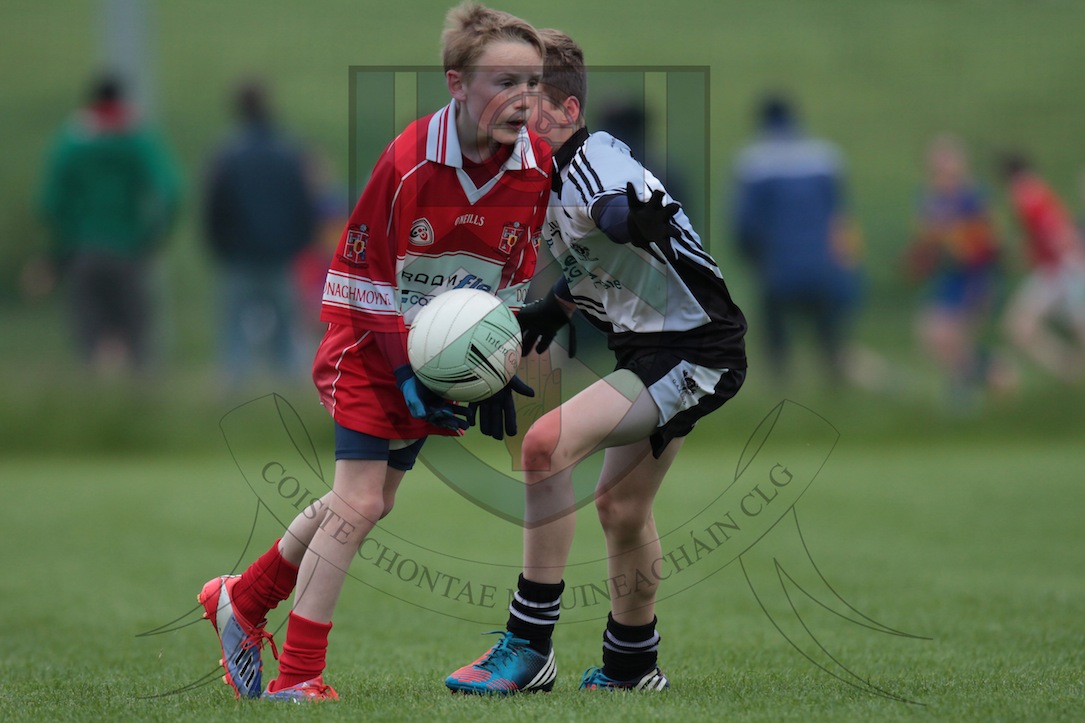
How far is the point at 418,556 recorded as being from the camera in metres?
6.41

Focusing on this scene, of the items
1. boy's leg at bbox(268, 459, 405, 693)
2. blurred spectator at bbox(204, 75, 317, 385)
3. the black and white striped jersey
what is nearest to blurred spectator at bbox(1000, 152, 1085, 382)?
blurred spectator at bbox(204, 75, 317, 385)

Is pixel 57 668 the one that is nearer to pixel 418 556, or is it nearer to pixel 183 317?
pixel 418 556

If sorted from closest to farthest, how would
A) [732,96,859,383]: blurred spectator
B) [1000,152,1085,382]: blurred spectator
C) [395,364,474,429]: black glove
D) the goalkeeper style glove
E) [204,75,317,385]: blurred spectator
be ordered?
[395,364,474,429]: black glove < the goalkeeper style glove < [204,75,317,385]: blurred spectator < [732,96,859,383]: blurred spectator < [1000,152,1085,382]: blurred spectator

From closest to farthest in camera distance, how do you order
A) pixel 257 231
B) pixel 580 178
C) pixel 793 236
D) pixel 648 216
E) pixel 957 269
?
pixel 648 216 < pixel 580 178 < pixel 257 231 < pixel 793 236 < pixel 957 269

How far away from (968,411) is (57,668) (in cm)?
890

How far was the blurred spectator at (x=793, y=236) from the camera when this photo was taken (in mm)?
11047

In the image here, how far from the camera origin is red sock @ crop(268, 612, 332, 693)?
3641 mm

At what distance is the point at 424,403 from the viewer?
3623mm

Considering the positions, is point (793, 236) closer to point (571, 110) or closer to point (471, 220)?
point (571, 110)

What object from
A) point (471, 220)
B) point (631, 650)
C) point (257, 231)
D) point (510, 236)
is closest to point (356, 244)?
point (471, 220)

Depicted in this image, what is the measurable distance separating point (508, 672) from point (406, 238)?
126 centimetres

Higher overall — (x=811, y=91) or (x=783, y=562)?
(x=811, y=91)

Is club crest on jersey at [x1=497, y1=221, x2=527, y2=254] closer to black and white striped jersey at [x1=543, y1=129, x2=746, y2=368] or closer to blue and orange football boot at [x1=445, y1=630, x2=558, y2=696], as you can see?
black and white striped jersey at [x1=543, y1=129, x2=746, y2=368]

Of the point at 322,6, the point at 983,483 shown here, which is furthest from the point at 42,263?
the point at 983,483
